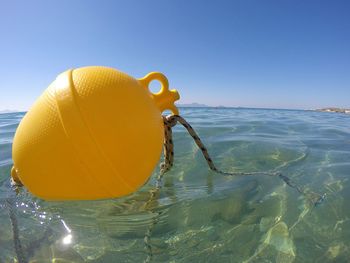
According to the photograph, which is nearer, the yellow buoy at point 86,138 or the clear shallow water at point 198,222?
the yellow buoy at point 86,138

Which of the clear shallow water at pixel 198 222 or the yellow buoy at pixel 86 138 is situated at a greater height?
the yellow buoy at pixel 86 138

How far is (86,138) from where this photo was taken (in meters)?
1.81

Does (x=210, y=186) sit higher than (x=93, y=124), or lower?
lower

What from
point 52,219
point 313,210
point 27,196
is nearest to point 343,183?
point 313,210

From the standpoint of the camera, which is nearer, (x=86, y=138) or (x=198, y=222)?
(x=86, y=138)

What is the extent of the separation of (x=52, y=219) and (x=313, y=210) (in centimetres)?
230

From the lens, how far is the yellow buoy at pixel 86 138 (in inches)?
71.9

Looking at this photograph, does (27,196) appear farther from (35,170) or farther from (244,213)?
(244,213)

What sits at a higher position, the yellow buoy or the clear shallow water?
the yellow buoy

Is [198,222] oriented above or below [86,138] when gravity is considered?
below

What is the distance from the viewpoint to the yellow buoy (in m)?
1.83

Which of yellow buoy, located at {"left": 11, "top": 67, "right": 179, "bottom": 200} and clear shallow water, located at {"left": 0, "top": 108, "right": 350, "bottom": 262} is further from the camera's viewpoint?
clear shallow water, located at {"left": 0, "top": 108, "right": 350, "bottom": 262}

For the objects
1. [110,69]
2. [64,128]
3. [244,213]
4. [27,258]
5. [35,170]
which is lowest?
[27,258]

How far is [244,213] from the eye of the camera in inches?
101
